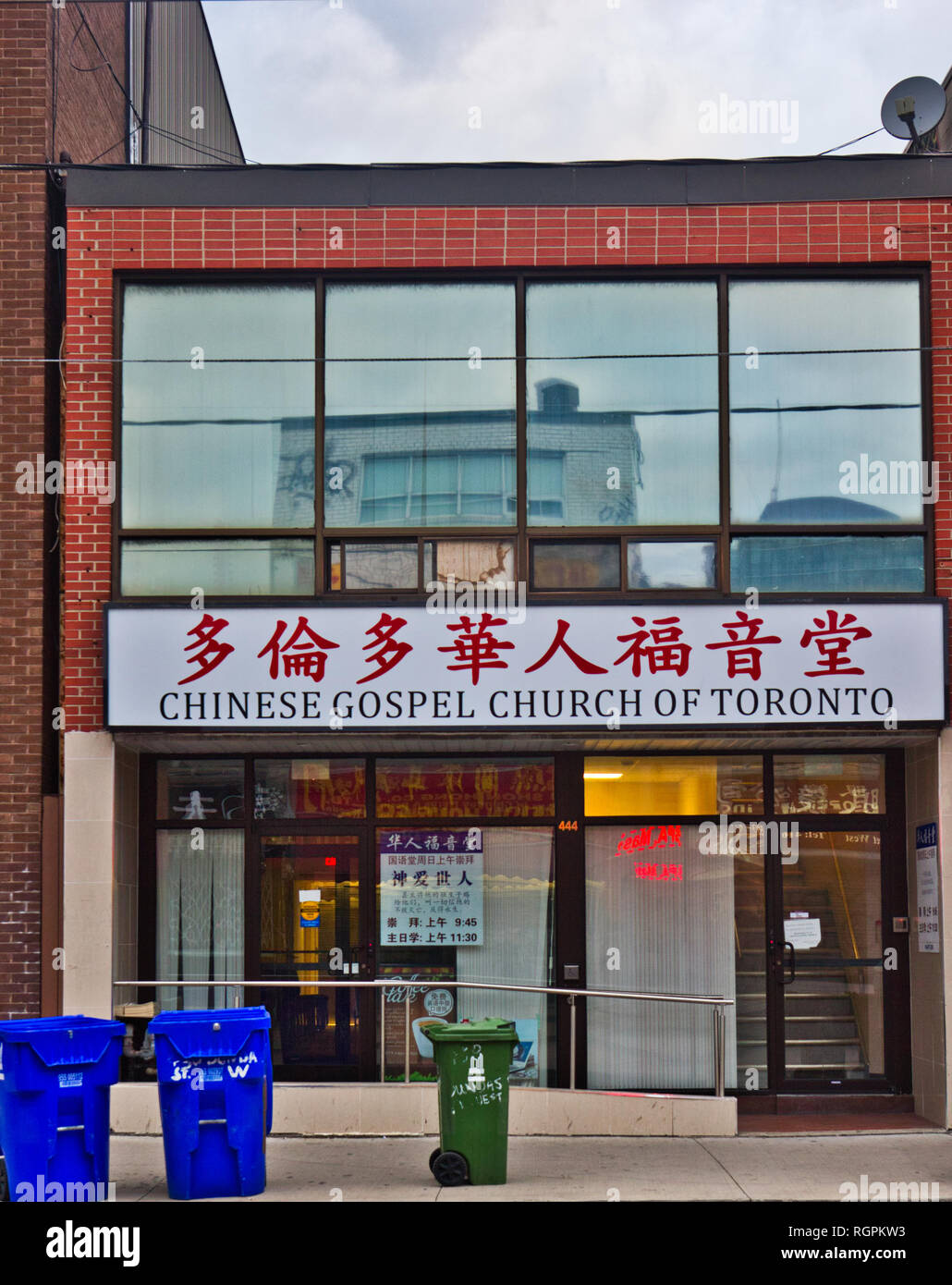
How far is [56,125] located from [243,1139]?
27.9ft

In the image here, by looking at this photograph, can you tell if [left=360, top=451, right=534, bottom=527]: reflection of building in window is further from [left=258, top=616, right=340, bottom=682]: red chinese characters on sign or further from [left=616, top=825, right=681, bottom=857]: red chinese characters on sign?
[left=616, top=825, right=681, bottom=857]: red chinese characters on sign

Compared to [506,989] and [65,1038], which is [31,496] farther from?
[506,989]

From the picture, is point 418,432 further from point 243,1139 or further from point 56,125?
point 243,1139

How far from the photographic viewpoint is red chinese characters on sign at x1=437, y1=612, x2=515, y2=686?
11.9 metres

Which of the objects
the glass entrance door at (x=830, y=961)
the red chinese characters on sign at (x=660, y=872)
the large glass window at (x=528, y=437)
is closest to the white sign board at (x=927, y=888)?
the glass entrance door at (x=830, y=961)

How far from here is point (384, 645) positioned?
1191 cm

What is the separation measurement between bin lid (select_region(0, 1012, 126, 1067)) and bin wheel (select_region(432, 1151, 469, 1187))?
85.3 inches

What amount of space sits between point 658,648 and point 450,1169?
14.0 feet

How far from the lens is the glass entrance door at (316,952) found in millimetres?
12453

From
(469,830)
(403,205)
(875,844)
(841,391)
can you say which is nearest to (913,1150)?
(875,844)

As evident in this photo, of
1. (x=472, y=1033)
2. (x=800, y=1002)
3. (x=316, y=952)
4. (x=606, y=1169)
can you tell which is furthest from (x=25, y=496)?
(x=800, y=1002)

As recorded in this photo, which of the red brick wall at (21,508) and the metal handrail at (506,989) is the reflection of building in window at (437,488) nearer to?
the red brick wall at (21,508)

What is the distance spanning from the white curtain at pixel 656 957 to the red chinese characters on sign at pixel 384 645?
2.27 meters

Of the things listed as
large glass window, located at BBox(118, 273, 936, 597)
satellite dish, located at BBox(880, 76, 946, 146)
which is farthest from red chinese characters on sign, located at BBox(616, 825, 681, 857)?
satellite dish, located at BBox(880, 76, 946, 146)
